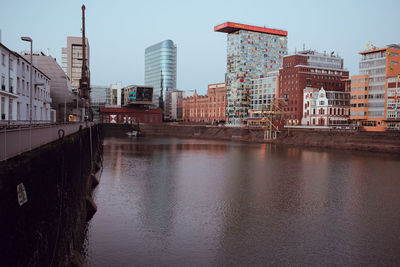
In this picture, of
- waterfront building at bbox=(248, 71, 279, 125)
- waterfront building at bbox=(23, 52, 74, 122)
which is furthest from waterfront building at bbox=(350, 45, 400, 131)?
waterfront building at bbox=(23, 52, 74, 122)

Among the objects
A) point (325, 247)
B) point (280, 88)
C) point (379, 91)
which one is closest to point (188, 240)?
point (325, 247)

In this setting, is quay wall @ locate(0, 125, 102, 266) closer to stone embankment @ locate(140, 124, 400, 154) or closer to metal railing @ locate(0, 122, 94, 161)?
metal railing @ locate(0, 122, 94, 161)

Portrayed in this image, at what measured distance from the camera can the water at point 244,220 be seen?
20.0 m

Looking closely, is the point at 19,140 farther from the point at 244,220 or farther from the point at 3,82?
the point at 3,82

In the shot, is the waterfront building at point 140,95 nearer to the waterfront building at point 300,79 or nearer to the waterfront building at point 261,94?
the waterfront building at point 261,94

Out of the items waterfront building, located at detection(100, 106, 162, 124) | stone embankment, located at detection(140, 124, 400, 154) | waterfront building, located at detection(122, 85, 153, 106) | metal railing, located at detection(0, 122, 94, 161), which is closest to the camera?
metal railing, located at detection(0, 122, 94, 161)

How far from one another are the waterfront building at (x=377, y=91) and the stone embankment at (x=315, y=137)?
15248 mm

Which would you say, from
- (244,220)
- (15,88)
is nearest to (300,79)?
(15,88)

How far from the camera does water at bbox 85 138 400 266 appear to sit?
20.0 meters

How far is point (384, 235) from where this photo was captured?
23391 mm

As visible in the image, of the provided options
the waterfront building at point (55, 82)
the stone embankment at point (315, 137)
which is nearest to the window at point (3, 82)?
the waterfront building at point (55, 82)

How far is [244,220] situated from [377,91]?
3692 inches

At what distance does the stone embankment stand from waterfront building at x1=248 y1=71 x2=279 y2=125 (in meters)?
29.1

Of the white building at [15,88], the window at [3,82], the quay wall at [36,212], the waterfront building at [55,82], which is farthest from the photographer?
the waterfront building at [55,82]
